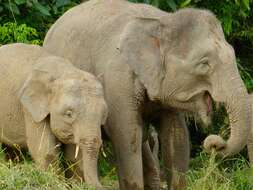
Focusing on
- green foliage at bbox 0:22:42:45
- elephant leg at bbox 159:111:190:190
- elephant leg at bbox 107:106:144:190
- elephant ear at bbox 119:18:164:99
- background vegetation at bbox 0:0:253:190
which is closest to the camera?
background vegetation at bbox 0:0:253:190

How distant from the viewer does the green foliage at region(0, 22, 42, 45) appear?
35.1 feet

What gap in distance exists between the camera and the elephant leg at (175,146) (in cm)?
905

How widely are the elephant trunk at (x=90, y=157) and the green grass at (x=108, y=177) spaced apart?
0.24 ft

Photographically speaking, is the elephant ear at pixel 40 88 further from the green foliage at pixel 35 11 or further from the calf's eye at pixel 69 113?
the green foliage at pixel 35 11

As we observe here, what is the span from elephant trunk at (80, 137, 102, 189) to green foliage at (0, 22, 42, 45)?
9.17ft

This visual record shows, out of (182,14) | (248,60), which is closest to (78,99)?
(182,14)

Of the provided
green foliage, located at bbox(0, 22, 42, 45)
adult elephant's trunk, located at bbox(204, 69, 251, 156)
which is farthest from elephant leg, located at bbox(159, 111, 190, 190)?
green foliage, located at bbox(0, 22, 42, 45)

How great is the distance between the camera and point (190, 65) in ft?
27.2

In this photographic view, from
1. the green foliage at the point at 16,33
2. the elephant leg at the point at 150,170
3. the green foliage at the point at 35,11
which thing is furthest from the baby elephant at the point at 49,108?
the green foliage at the point at 35,11

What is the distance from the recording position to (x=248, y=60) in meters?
13.2

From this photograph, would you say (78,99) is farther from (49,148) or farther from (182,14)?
(182,14)

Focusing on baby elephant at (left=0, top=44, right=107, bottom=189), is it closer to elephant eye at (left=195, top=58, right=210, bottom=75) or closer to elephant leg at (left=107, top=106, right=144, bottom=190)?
elephant leg at (left=107, top=106, right=144, bottom=190)

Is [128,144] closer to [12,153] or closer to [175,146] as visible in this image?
[175,146]

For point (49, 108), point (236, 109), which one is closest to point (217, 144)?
point (236, 109)
